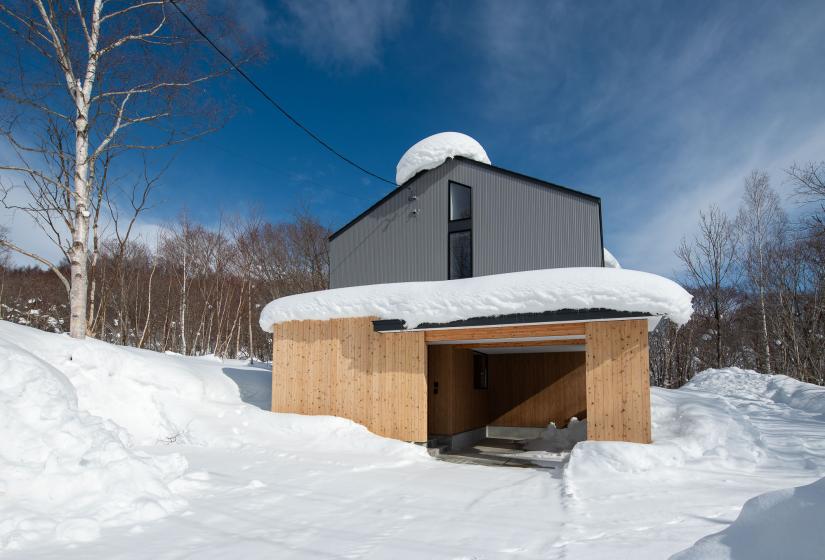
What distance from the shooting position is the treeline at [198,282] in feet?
78.3

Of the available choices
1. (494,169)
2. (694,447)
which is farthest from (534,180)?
(694,447)

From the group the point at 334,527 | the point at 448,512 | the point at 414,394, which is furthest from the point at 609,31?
the point at 334,527

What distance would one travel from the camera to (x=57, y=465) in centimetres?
470

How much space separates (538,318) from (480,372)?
5.36 meters

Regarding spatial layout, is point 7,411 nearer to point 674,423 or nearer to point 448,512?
point 448,512

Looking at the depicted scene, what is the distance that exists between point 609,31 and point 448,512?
11.0 metres

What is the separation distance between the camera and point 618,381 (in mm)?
7410

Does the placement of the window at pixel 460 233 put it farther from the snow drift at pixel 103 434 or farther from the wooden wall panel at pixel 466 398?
the snow drift at pixel 103 434

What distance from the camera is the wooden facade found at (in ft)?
24.3

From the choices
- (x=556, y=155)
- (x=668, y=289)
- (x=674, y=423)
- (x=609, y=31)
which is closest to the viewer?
(x=668, y=289)

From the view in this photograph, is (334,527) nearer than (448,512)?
Yes

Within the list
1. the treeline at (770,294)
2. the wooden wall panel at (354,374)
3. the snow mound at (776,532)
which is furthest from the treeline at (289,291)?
the snow mound at (776,532)

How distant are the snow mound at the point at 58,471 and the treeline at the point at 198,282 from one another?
18272mm

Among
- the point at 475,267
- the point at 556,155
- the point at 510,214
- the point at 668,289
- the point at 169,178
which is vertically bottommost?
the point at 668,289
